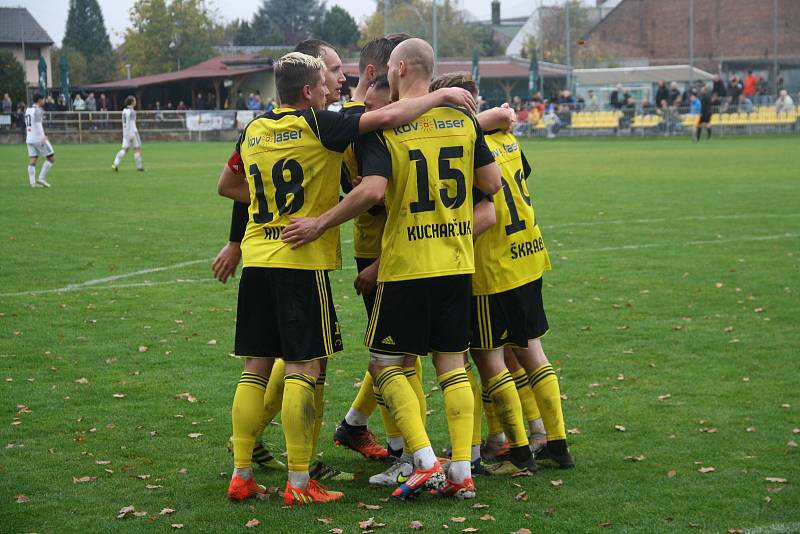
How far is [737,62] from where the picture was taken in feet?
261

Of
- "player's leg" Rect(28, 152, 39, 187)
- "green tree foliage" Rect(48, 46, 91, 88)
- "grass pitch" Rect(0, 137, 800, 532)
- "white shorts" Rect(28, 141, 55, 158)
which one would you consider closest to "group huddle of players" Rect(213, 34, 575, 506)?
"grass pitch" Rect(0, 137, 800, 532)

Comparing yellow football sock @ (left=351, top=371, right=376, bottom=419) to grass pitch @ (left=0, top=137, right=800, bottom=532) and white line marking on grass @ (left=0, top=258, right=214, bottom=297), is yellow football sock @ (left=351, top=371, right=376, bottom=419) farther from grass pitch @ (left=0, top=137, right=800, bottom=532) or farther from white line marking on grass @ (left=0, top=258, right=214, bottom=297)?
white line marking on grass @ (left=0, top=258, right=214, bottom=297)

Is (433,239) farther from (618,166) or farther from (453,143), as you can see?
(618,166)

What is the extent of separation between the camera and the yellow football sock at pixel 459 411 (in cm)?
520

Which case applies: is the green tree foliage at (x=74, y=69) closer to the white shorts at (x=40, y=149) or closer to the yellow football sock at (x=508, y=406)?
the white shorts at (x=40, y=149)

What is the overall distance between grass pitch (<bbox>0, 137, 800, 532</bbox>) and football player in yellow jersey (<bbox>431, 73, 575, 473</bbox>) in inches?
10.3

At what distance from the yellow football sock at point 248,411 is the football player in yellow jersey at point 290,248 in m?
0.04

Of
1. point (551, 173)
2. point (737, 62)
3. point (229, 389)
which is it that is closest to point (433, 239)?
point (229, 389)

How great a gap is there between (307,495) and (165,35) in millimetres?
94395

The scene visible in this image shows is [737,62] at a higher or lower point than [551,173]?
higher

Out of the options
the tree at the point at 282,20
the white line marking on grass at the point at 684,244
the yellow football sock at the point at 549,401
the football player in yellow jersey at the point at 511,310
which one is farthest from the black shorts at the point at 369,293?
the tree at the point at 282,20

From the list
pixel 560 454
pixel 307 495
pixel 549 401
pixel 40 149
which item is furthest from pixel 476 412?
pixel 40 149

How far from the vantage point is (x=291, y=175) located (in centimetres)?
505

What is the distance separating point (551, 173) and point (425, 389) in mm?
20148
